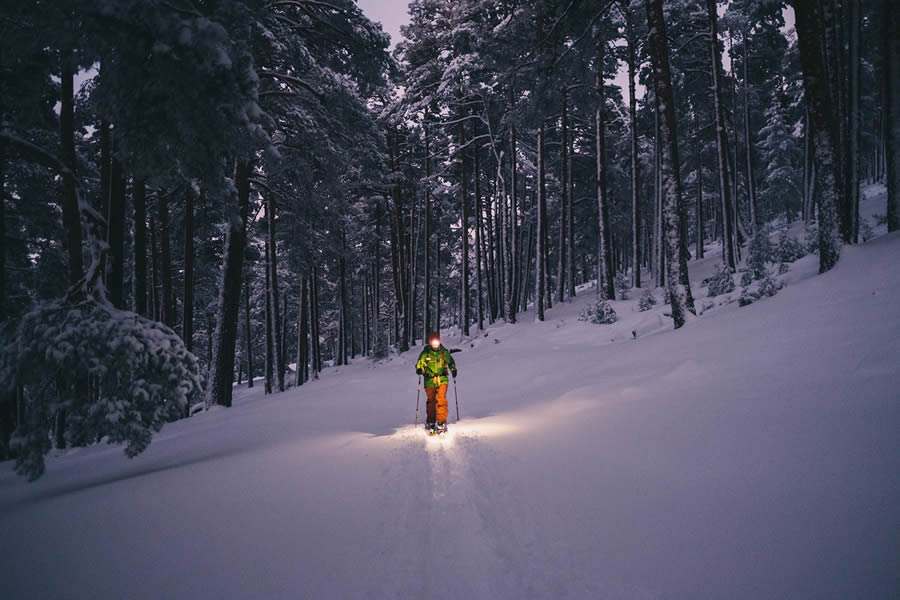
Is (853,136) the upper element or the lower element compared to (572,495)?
upper

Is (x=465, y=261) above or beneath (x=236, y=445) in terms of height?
above

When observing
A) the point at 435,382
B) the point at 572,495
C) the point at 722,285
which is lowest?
the point at 572,495

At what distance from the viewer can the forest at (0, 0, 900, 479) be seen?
4621 millimetres

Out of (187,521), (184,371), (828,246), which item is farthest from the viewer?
(828,246)

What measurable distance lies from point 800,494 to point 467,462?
3.25m

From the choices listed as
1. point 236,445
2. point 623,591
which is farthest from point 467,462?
point 236,445

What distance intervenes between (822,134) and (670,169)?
268 centimetres

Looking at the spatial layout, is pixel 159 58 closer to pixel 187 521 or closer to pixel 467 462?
pixel 187 521

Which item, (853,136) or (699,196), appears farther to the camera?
(699,196)

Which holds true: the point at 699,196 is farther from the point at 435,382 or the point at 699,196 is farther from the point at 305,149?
the point at 435,382

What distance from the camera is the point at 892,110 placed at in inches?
344

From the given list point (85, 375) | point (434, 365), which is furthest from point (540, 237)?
point (85, 375)

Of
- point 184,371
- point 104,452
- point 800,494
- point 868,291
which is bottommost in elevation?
point 104,452

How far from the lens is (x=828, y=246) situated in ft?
26.3
